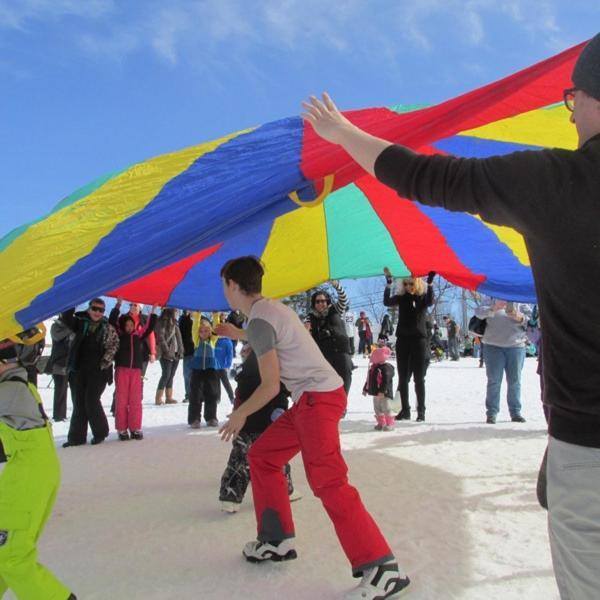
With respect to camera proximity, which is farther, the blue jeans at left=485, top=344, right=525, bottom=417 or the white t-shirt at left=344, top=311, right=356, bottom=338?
the white t-shirt at left=344, top=311, right=356, bottom=338

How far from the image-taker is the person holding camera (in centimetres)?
646

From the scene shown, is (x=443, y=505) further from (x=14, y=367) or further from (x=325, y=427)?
(x=14, y=367)

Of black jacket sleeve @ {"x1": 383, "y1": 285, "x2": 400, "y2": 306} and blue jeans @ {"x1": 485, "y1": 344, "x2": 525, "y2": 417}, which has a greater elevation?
black jacket sleeve @ {"x1": 383, "y1": 285, "x2": 400, "y2": 306}

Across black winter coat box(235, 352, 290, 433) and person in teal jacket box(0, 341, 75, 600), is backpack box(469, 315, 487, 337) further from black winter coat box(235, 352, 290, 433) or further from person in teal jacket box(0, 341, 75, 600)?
person in teal jacket box(0, 341, 75, 600)

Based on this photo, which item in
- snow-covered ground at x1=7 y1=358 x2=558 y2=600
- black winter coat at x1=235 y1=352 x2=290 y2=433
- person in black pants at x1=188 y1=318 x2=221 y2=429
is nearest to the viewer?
snow-covered ground at x1=7 y1=358 x2=558 y2=600

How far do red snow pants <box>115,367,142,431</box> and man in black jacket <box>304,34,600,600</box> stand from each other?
19.6 ft

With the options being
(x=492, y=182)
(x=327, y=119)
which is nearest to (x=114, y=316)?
(x=327, y=119)

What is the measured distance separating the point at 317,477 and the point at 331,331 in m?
4.05

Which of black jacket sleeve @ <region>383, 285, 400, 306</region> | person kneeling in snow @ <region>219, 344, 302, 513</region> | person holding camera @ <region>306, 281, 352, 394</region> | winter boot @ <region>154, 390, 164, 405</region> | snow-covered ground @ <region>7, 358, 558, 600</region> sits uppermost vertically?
black jacket sleeve @ <region>383, 285, 400, 306</region>

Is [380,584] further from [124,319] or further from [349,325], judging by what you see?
[349,325]

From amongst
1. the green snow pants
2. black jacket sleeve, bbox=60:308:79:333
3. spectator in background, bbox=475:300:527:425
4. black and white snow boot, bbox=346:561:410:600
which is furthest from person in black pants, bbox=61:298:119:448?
black and white snow boot, bbox=346:561:410:600

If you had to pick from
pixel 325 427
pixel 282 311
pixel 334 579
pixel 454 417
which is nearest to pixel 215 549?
pixel 334 579

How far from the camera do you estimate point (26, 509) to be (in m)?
2.21

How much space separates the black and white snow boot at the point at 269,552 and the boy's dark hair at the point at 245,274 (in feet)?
4.13
